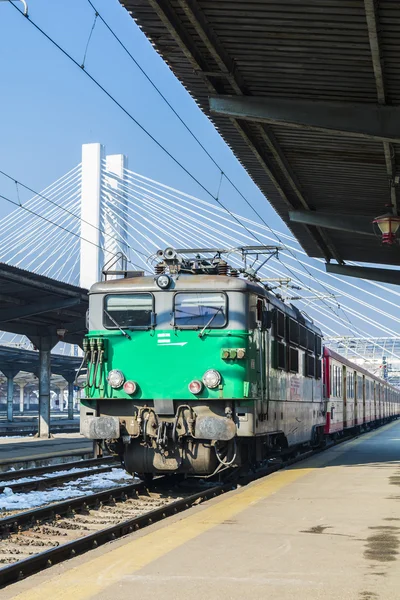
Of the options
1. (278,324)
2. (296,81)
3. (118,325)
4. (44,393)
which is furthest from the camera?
(44,393)

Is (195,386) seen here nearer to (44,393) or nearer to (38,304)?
(38,304)

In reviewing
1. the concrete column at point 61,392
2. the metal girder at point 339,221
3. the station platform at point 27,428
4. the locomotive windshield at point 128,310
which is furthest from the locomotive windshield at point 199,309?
the concrete column at point 61,392

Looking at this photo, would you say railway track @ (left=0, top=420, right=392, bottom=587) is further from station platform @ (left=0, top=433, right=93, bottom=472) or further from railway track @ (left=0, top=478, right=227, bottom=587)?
station platform @ (left=0, top=433, right=93, bottom=472)

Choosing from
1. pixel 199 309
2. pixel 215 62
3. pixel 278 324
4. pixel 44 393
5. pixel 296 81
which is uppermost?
pixel 215 62

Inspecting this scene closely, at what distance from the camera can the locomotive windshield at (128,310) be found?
43.1ft

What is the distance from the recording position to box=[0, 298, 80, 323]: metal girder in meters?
28.0

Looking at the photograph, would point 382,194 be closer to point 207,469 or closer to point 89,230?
point 207,469

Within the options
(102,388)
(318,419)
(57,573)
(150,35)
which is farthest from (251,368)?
(318,419)

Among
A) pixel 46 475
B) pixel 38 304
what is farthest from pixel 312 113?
pixel 38 304

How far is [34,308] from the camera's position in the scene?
92.1 feet

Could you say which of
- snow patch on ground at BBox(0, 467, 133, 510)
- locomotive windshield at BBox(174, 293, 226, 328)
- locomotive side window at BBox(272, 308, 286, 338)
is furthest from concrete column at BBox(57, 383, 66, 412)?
locomotive windshield at BBox(174, 293, 226, 328)

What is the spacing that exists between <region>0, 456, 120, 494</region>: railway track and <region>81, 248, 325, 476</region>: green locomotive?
232 cm

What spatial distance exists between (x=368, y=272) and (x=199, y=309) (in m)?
8.50

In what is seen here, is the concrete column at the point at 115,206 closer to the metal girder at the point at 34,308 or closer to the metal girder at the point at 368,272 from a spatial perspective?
the metal girder at the point at 34,308
